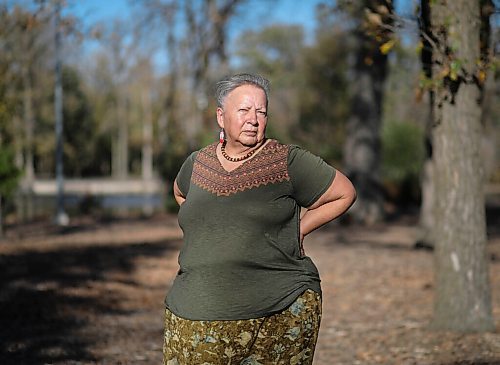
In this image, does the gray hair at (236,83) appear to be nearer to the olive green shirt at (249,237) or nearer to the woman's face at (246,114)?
the woman's face at (246,114)

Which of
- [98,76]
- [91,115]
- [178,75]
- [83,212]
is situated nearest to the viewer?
[83,212]

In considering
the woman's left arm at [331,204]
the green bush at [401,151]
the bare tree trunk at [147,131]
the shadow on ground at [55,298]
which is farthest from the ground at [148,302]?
the bare tree trunk at [147,131]

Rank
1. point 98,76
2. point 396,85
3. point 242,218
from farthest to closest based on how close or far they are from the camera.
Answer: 1. point 98,76
2. point 396,85
3. point 242,218

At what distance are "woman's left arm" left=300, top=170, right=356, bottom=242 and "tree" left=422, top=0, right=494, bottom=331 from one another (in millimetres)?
3802

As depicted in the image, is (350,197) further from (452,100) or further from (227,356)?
(452,100)

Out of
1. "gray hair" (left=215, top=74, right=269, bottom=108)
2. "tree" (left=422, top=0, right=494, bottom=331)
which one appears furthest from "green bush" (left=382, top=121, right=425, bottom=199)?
"gray hair" (left=215, top=74, right=269, bottom=108)

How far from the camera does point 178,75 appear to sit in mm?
36594

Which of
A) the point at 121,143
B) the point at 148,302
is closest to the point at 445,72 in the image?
the point at 148,302

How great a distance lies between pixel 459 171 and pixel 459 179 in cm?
7

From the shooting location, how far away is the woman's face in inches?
120

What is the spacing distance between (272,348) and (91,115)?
55145 mm

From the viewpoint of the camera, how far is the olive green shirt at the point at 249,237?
118 inches

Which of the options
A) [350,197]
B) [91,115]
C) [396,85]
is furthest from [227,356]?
[91,115]

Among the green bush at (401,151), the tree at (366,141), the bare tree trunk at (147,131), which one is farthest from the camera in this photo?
the bare tree trunk at (147,131)
